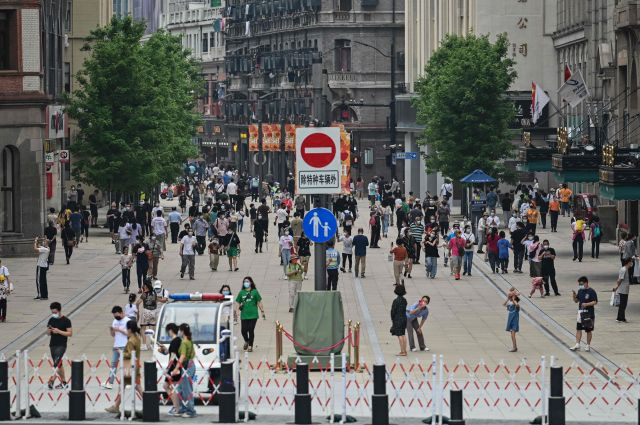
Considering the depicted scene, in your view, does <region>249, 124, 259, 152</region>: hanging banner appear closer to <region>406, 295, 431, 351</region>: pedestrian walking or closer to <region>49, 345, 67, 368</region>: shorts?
<region>406, 295, 431, 351</region>: pedestrian walking

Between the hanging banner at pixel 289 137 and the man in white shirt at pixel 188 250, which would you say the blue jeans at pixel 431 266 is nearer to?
the man in white shirt at pixel 188 250

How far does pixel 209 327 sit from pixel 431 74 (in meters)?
59.0

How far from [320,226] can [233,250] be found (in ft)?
71.6

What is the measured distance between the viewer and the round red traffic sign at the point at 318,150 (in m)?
30.7

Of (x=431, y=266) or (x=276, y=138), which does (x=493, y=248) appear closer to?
(x=431, y=266)

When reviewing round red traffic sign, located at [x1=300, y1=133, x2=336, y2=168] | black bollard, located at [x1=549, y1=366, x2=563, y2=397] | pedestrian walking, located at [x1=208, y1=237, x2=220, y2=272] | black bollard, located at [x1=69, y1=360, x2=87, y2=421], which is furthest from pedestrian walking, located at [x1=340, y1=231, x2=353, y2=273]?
black bollard, located at [x1=549, y1=366, x2=563, y2=397]

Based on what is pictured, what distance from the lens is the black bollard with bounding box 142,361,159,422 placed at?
25688mm

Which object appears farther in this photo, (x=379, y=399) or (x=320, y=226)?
(x=320, y=226)

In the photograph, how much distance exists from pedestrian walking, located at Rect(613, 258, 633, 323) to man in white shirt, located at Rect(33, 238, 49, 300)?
520 inches

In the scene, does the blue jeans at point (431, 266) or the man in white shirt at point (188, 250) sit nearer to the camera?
the man in white shirt at point (188, 250)

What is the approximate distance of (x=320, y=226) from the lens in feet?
100

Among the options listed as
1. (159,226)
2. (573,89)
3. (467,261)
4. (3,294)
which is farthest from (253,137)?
(3,294)

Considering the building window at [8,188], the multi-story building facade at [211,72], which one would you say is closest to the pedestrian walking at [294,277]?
the building window at [8,188]

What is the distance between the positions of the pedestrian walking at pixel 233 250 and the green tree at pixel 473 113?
26702mm
